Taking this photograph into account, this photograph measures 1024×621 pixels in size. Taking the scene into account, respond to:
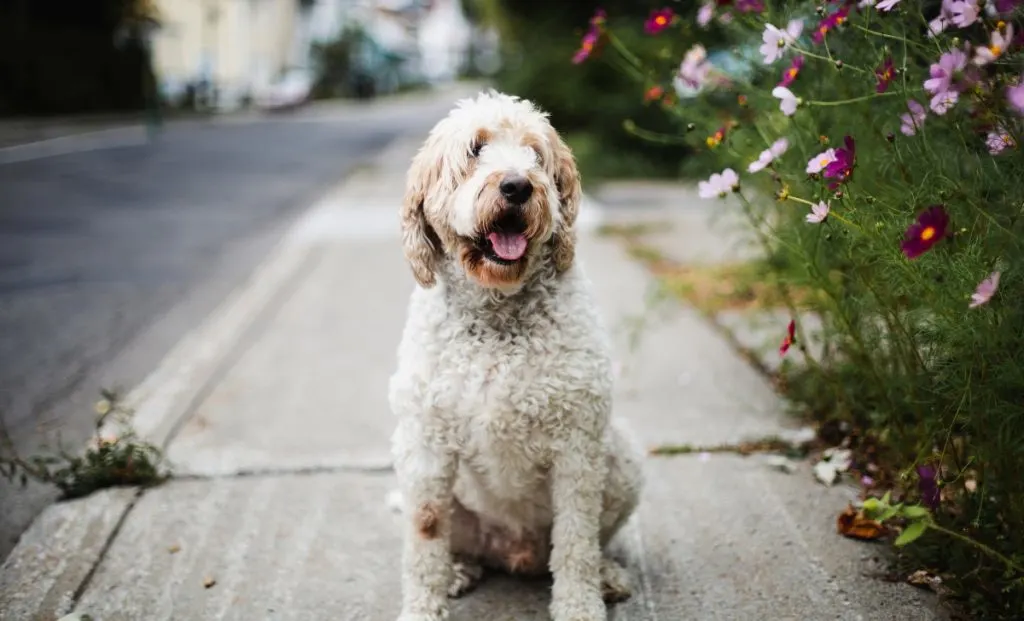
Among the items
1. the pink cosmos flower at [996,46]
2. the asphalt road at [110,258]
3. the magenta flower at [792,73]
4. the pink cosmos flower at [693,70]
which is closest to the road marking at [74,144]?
the asphalt road at [110,258]

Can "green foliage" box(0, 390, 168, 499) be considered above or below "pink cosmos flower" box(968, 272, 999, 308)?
below

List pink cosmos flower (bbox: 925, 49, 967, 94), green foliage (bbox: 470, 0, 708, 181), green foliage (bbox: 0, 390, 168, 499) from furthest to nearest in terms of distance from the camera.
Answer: green foliage (bbox: 470, 0, 708, 181) < green foliage (bbox: 0, 390, 168, 499) < pink cosmos flower (bbox: 925, 49, 967, 94)

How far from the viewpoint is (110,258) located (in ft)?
26.9

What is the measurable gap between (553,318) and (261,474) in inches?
70.3

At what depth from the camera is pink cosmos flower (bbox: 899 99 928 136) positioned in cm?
264

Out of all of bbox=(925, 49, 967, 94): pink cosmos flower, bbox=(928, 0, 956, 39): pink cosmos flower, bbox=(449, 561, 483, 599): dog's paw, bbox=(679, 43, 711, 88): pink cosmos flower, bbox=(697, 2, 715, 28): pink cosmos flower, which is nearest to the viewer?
bbox=(925, 49, 967, 94): pink cosmos flower

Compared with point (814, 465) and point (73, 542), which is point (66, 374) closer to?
point (73, 542)

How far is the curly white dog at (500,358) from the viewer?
2744 millimetres

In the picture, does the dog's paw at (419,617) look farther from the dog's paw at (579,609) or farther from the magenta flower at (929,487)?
the magenta flower at (929,487)

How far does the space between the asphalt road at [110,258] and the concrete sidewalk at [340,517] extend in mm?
389

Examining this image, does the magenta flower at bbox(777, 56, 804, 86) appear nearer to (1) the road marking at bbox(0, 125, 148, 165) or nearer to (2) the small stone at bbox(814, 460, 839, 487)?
(2) the small stone at bbox(814, 460, 839, 487)

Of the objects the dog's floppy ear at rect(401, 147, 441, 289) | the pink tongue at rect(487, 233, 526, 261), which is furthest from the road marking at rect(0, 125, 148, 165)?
the pink tongue at rect(487, 233, 526, 261)

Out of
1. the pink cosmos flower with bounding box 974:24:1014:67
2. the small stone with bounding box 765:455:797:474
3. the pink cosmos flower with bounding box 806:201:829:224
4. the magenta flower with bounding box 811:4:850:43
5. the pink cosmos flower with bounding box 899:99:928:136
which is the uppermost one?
the magenta flower with bounding box 811:4:850:43

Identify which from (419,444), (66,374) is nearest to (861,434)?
(419,444)
